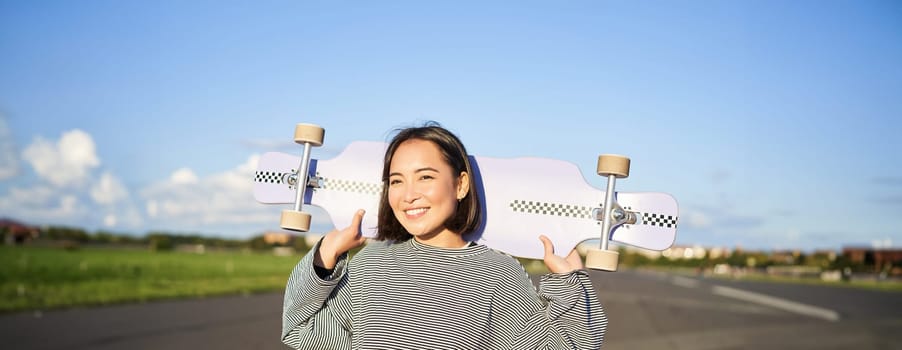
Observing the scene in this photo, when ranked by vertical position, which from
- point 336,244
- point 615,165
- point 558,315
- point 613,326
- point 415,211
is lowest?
point 613,326

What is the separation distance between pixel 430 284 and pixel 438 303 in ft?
0.26

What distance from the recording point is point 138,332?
11.0m

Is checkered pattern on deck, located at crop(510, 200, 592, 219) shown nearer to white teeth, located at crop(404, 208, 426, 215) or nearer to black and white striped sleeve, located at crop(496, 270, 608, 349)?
black and white striped sleeve, located at crop(496, 270, 608, 349)

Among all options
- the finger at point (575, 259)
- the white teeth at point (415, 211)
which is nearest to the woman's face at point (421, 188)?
the white teeth at point (415, 211)

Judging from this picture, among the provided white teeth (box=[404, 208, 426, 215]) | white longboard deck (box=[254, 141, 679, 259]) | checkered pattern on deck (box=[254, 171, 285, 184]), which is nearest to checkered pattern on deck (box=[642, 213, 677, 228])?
white longboard deck (box=[254, 141, 679, 259])

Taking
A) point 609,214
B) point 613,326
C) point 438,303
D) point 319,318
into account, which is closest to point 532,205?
point 609,214

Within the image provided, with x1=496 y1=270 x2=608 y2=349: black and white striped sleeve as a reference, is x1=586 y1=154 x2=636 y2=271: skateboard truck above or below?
above

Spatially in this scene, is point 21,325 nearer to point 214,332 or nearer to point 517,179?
point 214,332

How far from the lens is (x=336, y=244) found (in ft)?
9.93

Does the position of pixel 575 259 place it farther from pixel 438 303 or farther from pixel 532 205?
pixel 438 303

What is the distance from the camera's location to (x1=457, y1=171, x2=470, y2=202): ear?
305 cm

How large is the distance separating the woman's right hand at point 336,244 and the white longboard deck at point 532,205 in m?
0.10

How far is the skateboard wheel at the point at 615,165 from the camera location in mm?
3088

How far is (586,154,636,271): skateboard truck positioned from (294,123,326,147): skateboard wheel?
1.09 meters
